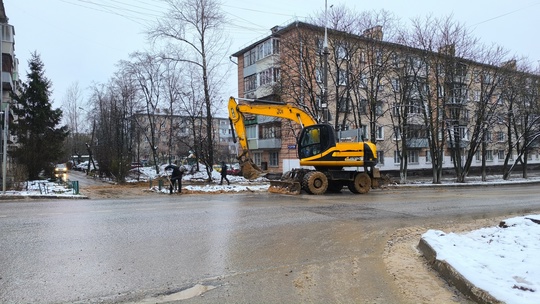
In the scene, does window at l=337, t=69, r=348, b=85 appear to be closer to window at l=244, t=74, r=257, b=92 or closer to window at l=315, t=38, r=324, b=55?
window at l=315, t=38, r=324, b=55

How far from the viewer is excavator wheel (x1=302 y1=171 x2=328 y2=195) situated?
724 inches

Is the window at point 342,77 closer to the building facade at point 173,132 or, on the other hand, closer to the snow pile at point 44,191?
the building facade at point 173,132

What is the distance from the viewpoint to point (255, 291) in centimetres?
515

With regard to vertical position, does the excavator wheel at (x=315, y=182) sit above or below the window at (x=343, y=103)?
below

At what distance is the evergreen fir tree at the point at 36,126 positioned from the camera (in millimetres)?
28609

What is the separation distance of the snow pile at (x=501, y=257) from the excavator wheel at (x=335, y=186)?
464 inches

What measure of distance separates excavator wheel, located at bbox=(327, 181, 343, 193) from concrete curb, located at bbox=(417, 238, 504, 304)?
12.8 metres

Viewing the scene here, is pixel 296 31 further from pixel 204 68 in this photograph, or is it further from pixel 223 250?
pixel 223 250

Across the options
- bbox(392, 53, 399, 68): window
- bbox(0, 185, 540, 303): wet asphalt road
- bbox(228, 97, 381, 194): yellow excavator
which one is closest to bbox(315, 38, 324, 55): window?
bbox(392, 53, 399, 68): window

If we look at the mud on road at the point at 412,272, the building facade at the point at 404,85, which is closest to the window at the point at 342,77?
the building facade at the point at 404,85

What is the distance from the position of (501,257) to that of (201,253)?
4.90 m

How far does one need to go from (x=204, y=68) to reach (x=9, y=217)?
2245 centimetres

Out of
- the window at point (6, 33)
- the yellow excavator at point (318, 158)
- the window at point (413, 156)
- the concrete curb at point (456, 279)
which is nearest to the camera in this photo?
the concrete curb at point (456, 279)

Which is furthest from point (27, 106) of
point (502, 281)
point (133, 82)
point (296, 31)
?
point (502, 281)
